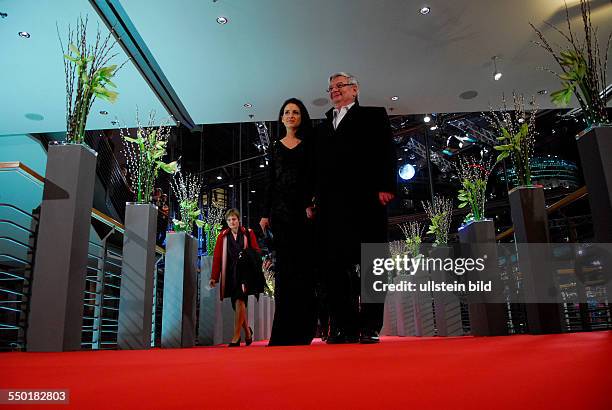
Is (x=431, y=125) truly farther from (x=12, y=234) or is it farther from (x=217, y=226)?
(x=12, y=234)

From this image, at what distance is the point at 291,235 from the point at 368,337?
2.60 ft

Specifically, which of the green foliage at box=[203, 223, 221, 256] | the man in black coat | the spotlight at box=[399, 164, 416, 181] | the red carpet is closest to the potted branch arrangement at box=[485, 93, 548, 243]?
the man in black coat

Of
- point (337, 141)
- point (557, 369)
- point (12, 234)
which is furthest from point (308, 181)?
point (12, 234)

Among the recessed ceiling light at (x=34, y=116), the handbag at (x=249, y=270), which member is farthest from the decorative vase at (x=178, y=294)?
the recessed ceiling light at (x=34, y=116)

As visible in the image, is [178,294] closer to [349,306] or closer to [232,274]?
[232,274]

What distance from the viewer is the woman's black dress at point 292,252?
2.81 meters

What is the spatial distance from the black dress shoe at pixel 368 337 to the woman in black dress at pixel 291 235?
419 millimetres

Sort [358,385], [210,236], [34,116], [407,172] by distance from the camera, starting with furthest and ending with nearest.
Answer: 1. [407,172]
2. [34,116]
3. [210,236]
4. [358,385]

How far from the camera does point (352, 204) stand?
261 centimetres

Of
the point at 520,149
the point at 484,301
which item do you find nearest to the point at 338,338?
the point at 484,301

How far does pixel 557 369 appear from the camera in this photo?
0.94 meters

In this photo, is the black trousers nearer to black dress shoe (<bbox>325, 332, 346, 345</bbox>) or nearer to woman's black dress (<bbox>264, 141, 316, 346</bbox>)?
black dress shoe (<bbox>325, 332, 346, 345</bbox>)

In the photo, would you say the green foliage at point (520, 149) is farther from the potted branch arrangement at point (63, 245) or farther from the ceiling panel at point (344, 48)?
the potted branch arrangement at point (63, 245)

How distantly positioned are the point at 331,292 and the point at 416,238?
560 centimetres
